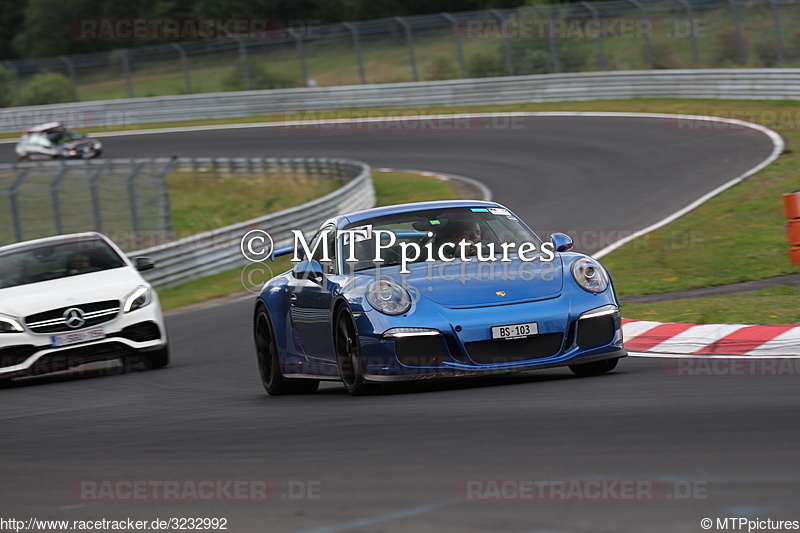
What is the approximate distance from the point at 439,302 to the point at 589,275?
3.39 feet

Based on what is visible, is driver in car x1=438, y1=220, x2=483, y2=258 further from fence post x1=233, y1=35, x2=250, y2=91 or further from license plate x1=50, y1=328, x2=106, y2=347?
fence post x1=233, y1=35, x2=250, y2=91

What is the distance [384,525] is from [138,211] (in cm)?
1885

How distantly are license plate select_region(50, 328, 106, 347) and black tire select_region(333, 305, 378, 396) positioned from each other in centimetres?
420

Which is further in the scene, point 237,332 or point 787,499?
point 237,332

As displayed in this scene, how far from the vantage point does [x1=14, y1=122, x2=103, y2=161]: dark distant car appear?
3838 cm

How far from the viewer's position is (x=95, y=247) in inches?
498

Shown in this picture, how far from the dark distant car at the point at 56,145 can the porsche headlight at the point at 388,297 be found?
1270 inches

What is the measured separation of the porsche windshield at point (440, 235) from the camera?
8.26m

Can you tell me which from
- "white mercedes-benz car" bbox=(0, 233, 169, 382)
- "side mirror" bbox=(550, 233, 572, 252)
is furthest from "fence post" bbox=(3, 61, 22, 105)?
"side mirror" bbox=(550, 233, 572, 252)

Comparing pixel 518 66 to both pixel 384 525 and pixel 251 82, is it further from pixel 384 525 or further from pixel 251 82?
pixel 384 525

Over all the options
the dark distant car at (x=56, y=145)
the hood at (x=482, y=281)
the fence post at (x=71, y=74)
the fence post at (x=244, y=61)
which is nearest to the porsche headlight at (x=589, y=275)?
the hood at (x=482, y=281)

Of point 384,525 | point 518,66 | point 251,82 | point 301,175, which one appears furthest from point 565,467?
point 251,82

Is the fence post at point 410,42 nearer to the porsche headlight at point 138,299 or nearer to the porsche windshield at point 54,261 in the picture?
the porsche windshield at point 54,261

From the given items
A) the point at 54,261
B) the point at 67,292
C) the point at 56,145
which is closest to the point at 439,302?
the point at 67,292
